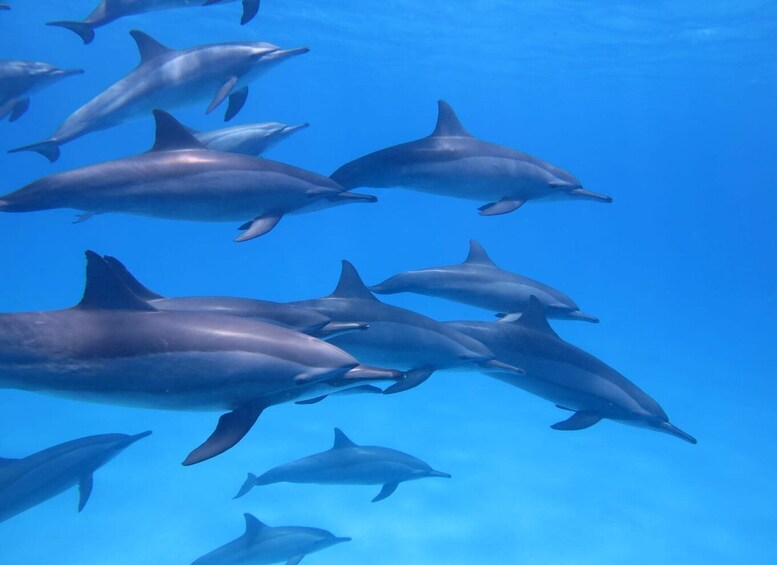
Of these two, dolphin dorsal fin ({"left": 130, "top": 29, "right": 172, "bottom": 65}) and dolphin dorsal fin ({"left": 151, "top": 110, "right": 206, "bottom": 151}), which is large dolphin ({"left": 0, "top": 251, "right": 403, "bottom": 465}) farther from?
dolphin dorsal fin ({"left": 130, "top": 29, "right": 172, "bottom": 65})

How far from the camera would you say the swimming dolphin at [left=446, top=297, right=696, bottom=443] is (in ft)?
21.5

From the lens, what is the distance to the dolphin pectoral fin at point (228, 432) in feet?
12.7

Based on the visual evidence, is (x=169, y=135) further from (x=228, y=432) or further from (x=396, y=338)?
(x=228, y=432)

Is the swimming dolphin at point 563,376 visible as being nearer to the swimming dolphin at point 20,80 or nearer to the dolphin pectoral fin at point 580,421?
the dolphin pectoral fin at point 580,421

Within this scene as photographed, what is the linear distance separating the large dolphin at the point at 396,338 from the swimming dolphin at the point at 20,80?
4328mm

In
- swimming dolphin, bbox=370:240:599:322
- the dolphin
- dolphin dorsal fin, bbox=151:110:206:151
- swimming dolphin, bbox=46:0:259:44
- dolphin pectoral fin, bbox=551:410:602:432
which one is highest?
swimming dolphin, bbox=46:0:259:44

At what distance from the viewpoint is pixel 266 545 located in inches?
311

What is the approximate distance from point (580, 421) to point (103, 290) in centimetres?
483

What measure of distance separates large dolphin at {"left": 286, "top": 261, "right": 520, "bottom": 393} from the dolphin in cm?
418

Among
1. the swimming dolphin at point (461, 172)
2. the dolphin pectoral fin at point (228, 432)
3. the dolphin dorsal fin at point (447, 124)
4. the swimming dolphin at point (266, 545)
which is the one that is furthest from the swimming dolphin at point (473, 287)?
the swimming dolphin at point (266, 545)

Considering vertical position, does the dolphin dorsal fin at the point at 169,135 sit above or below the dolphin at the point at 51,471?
above

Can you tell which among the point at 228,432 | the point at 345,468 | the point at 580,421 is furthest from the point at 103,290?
the point at 345,468

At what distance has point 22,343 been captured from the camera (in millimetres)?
3701

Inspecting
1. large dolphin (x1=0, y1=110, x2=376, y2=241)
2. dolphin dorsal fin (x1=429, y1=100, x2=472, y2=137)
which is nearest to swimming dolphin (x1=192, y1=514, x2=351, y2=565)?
large dolphin (x1=0, y1=110, x2=376, y2=241)
